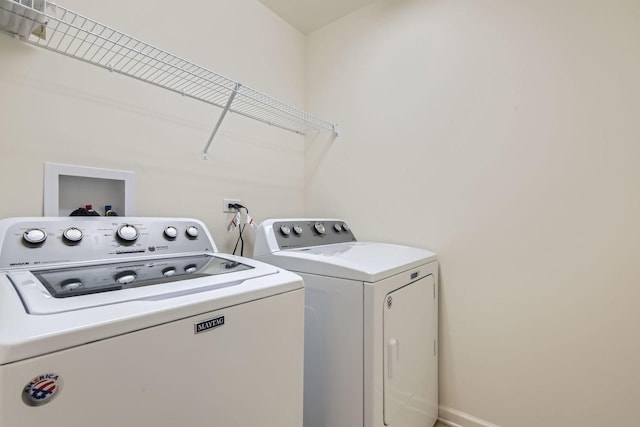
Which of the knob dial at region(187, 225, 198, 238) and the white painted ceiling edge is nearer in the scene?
the knob dial at region(187, 225, 198, 238)

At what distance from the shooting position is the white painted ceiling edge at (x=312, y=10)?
2041 millimetres

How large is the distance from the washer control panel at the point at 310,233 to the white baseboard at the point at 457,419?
1.09m

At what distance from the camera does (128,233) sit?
3.81 feet

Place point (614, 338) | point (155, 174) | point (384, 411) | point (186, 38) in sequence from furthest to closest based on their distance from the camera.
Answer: point (186, 38) → point (155, 174) → point (614, 338) → point (384, 411)

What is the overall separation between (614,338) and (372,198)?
1.30 meters

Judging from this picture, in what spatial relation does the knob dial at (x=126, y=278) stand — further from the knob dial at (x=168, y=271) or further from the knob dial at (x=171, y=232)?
the knob dial at (x=171, y=232)

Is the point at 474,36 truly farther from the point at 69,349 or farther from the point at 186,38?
the point at 69,349

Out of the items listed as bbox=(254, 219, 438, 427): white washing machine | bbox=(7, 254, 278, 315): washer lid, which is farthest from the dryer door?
bbox=(7, 254, 278, 315): washer lid

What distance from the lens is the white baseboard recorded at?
5.14 feet

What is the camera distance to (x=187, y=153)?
164 centimetres

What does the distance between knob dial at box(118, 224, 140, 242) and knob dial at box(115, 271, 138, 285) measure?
26 centimetres

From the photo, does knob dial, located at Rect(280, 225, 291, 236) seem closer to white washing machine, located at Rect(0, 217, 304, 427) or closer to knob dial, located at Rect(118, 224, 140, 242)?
white washing machine, located at Rect(0, 217, 304, 427)

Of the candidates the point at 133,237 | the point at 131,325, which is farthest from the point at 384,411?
the point at 133,237

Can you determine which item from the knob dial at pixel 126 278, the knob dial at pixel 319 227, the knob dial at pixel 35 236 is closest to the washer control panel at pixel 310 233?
the knob dial at pixel 319 227
